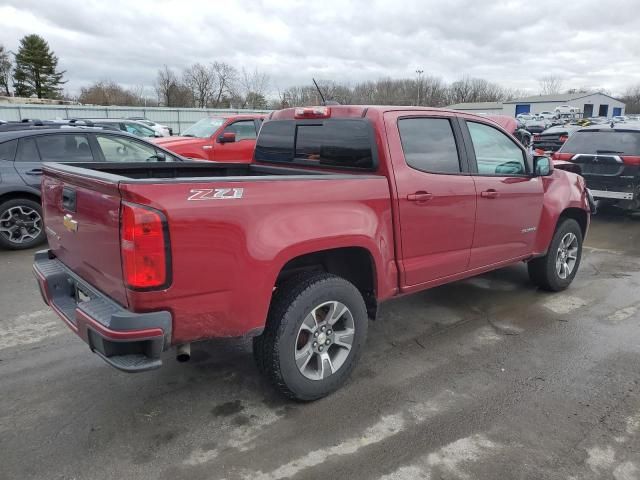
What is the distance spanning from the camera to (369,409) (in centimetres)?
321

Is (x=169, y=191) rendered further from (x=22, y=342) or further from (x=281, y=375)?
(x=22, y=342)

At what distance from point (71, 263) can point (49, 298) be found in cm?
30

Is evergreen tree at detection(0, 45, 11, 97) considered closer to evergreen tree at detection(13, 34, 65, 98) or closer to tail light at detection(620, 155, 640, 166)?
evergreen tree at detection(13, 34, 65, 98)

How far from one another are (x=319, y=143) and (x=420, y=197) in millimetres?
964

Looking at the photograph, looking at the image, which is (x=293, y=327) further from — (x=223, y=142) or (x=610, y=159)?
(x=223, y=142)

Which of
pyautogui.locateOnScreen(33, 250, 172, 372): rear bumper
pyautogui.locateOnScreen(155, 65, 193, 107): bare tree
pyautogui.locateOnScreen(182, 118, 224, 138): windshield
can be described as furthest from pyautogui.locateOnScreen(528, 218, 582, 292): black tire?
pyautogui.locateOnScreen(155, 65, 193, 107): bare tree

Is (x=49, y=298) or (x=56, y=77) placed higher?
(x=56, y=77)

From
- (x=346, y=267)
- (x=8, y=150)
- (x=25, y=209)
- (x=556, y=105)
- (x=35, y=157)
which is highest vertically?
(x=556, y=105)

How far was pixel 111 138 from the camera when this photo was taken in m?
7.60

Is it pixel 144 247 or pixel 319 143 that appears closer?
pixel 144 247

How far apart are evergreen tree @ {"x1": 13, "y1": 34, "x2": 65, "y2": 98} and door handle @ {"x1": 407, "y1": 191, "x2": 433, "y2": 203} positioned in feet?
266

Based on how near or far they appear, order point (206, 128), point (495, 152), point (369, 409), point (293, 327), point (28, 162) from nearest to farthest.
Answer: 1. point (293, 327)
2. point (369, 409)
3. point (495, 152)
4. point (28, 162)
5. point (206, 128)

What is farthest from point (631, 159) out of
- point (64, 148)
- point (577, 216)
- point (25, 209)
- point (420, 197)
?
point (25, 209)

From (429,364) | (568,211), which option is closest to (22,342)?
(429,364)
